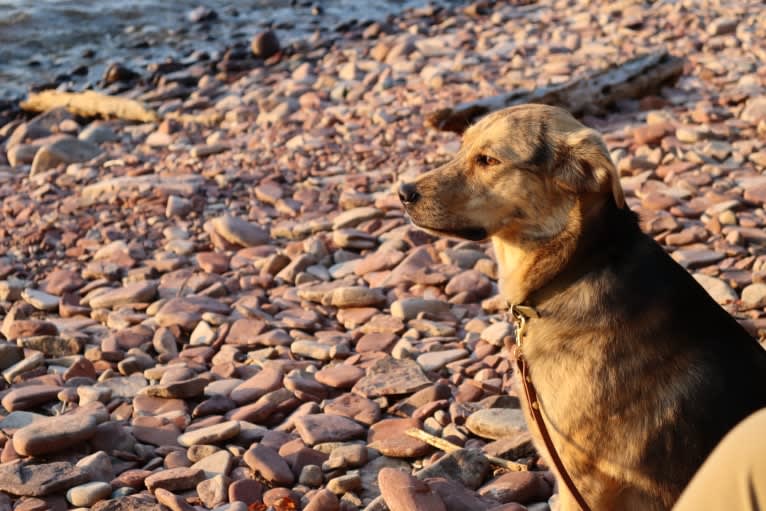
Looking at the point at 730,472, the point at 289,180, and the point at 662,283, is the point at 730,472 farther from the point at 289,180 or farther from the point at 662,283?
the point at 289,180

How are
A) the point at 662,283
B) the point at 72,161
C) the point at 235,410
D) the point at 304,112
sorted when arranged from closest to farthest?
the point at 662,283 → the point at 235,410 → the point at 72,161 → the point at 304,112

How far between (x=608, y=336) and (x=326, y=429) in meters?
1.62

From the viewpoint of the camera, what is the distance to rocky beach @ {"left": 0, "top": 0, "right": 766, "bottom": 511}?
418cm

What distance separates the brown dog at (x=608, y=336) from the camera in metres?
3.16

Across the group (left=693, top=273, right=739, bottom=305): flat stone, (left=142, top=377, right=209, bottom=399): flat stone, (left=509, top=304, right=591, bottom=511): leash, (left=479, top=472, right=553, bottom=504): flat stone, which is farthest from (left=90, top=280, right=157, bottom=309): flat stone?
(left=509, top=304, right=591, bottom=511): leash

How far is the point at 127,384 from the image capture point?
203 inches

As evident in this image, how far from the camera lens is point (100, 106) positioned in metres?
11.4

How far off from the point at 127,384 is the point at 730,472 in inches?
161

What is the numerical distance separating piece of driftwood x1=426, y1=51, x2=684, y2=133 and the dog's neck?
4720 millimetres

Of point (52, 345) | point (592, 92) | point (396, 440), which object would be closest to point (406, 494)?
point (396, 440)

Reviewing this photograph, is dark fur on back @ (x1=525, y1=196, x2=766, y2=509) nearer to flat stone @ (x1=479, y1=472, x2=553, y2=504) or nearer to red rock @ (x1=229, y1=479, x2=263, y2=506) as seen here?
flat stone @ (x1=479, y1=472, x2=553, y2=504)

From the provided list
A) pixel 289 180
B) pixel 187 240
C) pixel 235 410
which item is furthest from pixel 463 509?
pixel 289 180

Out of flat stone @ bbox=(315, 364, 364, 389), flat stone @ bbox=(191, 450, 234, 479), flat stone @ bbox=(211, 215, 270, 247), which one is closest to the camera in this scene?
flat stone @ bbox=(191, 450, 234, 479)

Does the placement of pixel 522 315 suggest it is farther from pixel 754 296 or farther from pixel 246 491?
pixel 754 296
